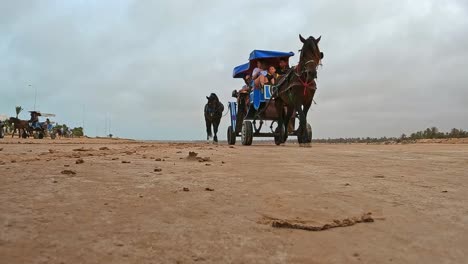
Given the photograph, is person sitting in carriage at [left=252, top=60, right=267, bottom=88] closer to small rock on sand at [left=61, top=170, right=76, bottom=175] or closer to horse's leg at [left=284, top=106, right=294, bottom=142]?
horse's leg at [left=284, top=106, right=294, bottom=142]

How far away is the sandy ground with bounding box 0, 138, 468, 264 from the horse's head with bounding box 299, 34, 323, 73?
22.5 feet

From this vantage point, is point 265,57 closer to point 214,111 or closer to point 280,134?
point 280,134

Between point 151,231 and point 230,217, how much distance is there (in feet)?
1.79

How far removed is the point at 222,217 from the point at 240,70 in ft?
43.3

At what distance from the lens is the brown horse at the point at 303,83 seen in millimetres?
10875

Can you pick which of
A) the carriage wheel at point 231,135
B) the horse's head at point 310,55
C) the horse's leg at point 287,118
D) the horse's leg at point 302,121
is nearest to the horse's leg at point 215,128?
the carriage wheel at point 231,135

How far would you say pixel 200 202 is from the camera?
9.75 feet

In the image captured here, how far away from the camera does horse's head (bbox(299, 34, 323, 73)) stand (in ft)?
35.4

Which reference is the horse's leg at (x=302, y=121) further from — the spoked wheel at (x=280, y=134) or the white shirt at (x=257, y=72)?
the spoked wheel at (x=280, y=134)

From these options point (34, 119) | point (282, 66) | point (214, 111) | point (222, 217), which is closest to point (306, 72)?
Result: point (282, 66)

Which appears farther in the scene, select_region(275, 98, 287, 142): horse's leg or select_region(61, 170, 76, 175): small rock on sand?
select_region(275, 98, 287, 142): horse's leg

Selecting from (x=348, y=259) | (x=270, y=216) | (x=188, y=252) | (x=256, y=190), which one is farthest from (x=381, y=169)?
(x=188, y=252)

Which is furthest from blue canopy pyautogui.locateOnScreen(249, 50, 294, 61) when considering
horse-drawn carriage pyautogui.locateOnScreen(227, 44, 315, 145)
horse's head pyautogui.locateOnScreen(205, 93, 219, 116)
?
horse's head pyautogui.locateOnScreen(205, 93, 219, 116)

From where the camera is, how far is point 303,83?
1122 cm
